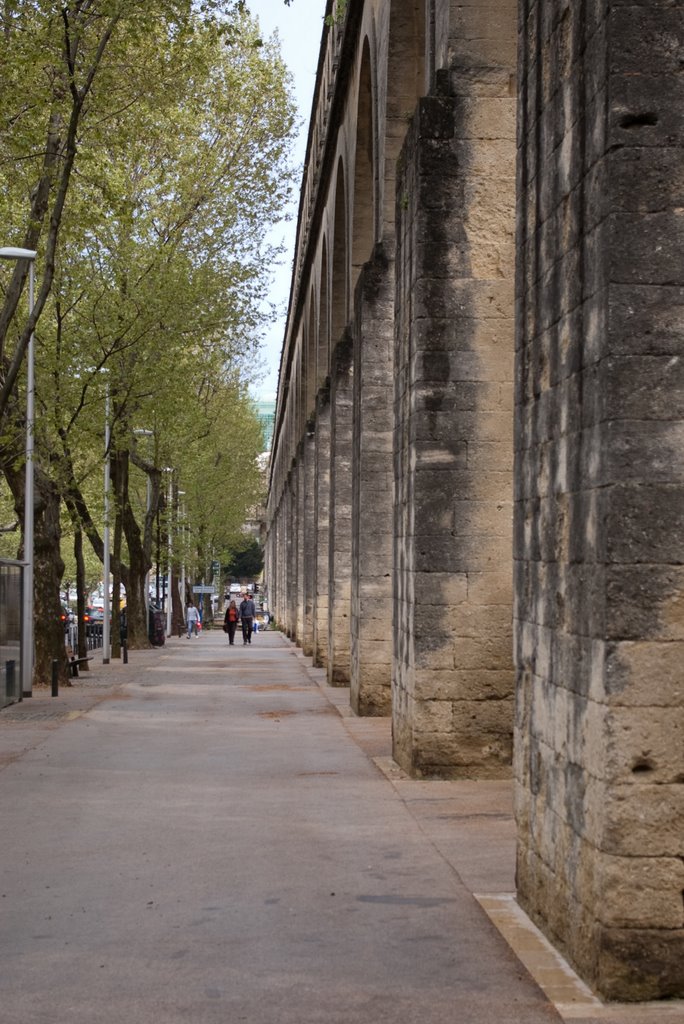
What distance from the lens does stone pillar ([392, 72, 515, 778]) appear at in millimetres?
12242

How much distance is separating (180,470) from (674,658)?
1713 inches

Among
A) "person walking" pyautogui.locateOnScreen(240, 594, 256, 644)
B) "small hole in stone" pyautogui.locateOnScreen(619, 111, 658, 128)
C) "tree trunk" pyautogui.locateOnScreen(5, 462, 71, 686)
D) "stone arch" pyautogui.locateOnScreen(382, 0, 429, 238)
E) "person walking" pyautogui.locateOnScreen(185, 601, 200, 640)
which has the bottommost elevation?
"person walking" pyautogui.locateOnScreen(185, 601, 200, 640)

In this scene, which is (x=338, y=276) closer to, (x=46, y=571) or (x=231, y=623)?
(x=46, y=571)

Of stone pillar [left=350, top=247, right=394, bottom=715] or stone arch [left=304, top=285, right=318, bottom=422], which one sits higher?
stone arch [left=304, top=285, right=318, bottom=422]

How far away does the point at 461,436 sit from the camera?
1247 cm

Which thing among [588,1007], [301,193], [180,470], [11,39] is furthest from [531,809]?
[301,193]

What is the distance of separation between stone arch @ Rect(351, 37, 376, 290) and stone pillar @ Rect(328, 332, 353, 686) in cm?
146

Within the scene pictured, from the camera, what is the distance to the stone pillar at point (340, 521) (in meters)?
22.8

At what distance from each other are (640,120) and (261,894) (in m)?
4.23

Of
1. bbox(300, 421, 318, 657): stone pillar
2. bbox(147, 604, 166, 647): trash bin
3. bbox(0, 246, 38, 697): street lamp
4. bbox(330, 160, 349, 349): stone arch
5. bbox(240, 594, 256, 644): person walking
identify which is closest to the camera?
bbox(0, 246, 38, 697): street lamp

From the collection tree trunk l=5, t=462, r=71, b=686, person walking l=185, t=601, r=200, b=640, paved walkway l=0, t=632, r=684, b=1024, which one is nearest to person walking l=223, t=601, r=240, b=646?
person walking l=185, t=601, r=200, b=640

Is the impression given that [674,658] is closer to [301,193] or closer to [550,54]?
[550,54]

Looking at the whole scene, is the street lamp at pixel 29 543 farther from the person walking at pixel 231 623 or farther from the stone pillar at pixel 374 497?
the person walking at pixel 231 623

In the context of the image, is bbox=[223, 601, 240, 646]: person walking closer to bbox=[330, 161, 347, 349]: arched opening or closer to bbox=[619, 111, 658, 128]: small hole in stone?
bbox=[330, 161, 347, 349]: arched opening
